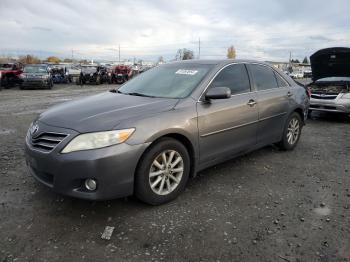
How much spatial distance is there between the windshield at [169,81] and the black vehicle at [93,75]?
22.1 meters

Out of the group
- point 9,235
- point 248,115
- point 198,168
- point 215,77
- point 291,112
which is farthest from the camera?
point 291,112

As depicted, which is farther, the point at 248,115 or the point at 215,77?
the point at 248,115

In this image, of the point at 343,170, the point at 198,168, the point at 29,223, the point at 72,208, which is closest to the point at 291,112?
the point at 343,170

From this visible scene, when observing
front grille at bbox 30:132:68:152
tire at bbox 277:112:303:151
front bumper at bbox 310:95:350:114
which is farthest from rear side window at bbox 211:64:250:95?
front bumper at bbox 310:95:350:114

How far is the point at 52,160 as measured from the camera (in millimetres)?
3273

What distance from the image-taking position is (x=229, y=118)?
4395 mm

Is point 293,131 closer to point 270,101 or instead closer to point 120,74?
point 270,101

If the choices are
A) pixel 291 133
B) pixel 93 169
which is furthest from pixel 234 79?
pixel 93 169

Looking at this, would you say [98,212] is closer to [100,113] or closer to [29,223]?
[29,223]

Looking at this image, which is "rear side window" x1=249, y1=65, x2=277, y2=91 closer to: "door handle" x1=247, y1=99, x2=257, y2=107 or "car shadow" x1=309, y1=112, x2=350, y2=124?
"door handle" x1=247, y1=99, x2=257, y2=107

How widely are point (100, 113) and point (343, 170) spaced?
3637 mm

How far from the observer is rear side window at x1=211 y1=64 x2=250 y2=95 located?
447 cm

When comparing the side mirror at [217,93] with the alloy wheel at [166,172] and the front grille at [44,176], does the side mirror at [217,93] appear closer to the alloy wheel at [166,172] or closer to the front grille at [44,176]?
the alloy wheel at [166,172]

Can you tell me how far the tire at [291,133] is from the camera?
5777 mm
